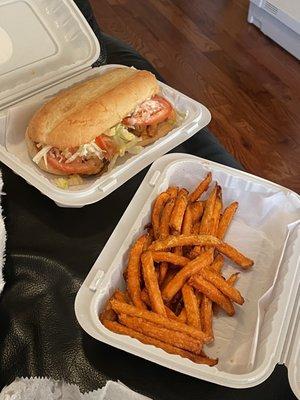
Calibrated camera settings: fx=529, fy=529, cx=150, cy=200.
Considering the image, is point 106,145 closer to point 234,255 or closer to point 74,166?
point 74,166

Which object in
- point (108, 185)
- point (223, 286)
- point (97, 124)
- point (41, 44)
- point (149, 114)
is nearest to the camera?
point (223, 286)

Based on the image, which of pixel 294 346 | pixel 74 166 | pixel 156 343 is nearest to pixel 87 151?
pixel 74 166

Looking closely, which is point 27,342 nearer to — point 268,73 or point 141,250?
point 141,250

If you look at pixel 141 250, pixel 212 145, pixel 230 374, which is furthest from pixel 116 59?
pixel 230 374

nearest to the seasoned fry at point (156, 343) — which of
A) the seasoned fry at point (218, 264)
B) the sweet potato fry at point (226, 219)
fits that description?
the seasoned fry at point (218, 264)

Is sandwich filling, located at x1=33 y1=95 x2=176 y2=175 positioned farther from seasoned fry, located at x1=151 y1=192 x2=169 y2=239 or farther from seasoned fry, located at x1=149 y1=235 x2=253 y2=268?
seasoned fry, located at x1=149 y1=235 x2=253 y2=268

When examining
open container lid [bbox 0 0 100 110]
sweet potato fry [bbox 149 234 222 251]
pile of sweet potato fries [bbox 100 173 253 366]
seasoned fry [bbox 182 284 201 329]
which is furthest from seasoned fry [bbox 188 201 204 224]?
open container lid [bbox 0 0 100 110]

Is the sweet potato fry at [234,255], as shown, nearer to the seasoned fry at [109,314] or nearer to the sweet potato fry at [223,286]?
the sweet potato fry at [223,286]
